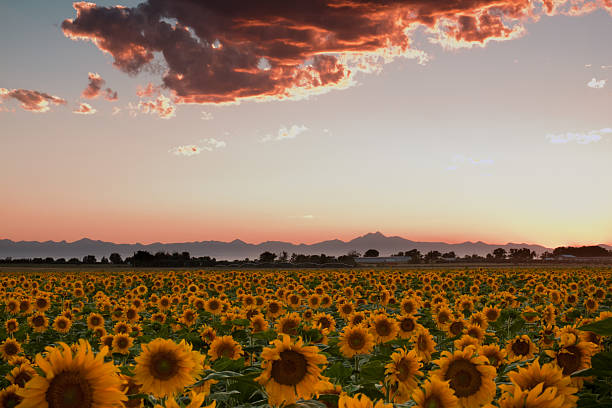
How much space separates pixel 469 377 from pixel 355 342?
7.89 ft

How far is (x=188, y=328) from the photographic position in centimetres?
Answer: 1050

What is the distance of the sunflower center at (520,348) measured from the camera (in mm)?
7204

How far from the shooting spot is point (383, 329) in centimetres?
A: 776

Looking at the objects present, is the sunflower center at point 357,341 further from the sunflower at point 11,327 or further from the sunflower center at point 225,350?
the sunflower at point 11,327

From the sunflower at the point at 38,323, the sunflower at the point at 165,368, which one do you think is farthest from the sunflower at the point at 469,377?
the sunflower at the point at 38,323

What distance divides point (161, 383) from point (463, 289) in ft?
69.7

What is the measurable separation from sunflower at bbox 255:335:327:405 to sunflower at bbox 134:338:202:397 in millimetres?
643

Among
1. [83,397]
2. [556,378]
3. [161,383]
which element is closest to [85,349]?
[83,397]

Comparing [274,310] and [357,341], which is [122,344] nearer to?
[274,310]

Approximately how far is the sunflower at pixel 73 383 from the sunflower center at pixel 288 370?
1328 mm

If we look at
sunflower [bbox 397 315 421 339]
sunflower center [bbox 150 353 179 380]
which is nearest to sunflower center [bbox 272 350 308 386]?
sunflower center [bbox 150 353 179 380]

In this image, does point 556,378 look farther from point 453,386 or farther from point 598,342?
point 598,342

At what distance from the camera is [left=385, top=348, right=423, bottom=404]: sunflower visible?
16.0ft

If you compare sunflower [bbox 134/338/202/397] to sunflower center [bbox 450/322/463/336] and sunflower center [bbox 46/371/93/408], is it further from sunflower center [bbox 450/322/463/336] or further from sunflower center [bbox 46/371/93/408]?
sunflower center [bbox 450/322/463/336]
